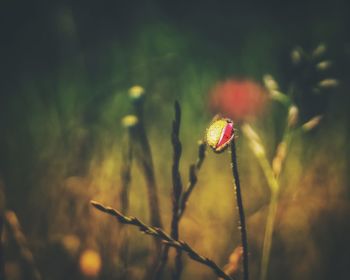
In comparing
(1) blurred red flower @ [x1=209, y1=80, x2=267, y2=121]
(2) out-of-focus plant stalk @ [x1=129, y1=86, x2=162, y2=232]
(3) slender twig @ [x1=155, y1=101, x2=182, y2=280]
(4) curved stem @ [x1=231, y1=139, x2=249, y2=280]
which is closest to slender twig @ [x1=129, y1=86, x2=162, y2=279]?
(2) out-of-focus plant stalk @ [x1=129, y1=86, x2=162, y2=232]

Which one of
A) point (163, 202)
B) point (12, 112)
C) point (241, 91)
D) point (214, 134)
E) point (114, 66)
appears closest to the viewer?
point (214, 134)

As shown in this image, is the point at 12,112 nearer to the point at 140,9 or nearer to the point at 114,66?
the point at 114,66

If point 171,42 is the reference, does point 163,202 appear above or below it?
below

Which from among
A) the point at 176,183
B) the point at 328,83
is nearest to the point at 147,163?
the point at 176,183

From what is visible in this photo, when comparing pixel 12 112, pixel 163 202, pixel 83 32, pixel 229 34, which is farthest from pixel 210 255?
pixel 83 32

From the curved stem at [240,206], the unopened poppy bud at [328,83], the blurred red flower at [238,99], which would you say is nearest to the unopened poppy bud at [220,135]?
the curved stem at [240,206]

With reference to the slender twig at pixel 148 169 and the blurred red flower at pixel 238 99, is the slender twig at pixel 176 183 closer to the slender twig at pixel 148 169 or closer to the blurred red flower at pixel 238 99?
the slender twig at pixel 148 169

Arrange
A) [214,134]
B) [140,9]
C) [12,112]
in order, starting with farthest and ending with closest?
[140,9] < [12,112] < [214,134]

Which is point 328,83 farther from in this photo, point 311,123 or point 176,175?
point 176,175
